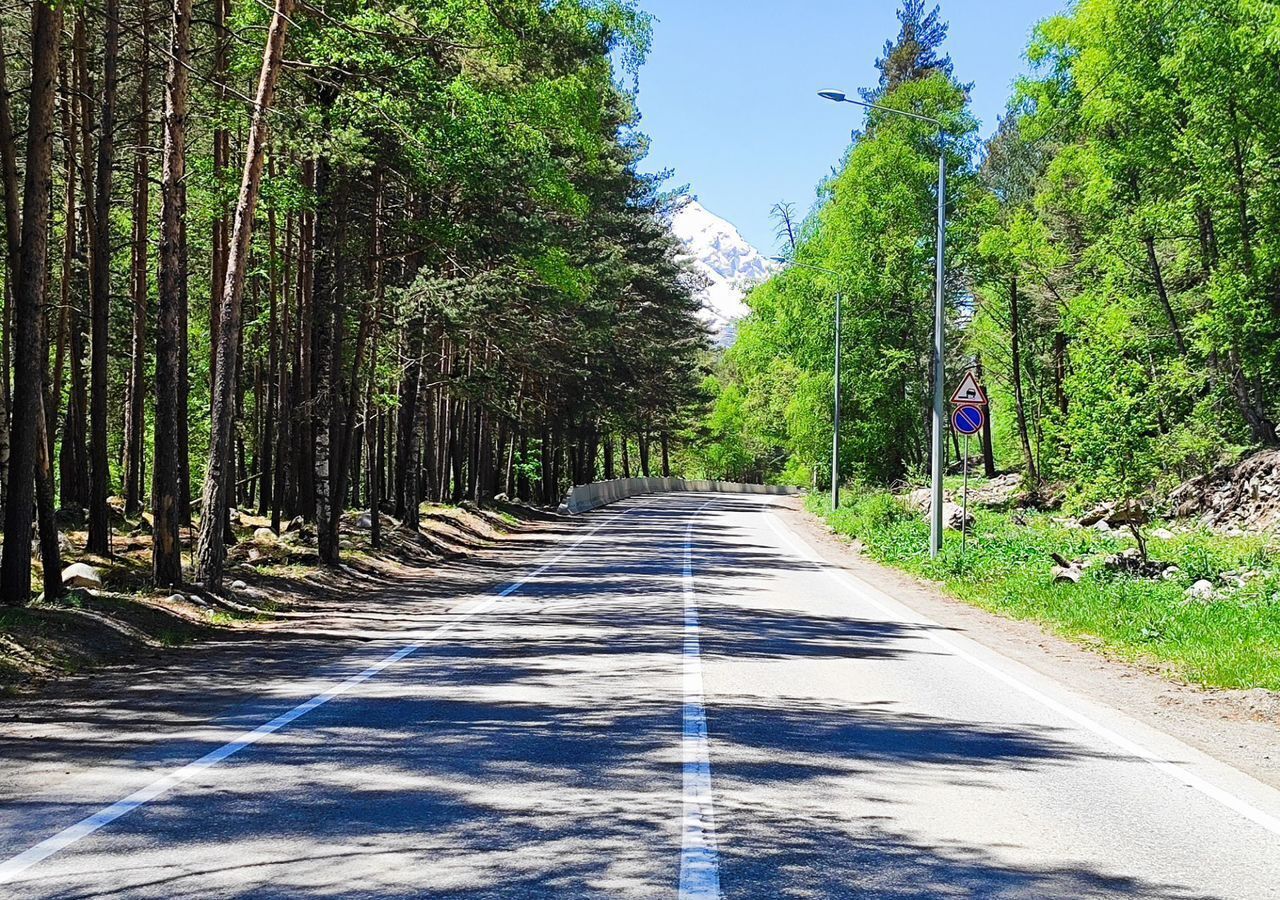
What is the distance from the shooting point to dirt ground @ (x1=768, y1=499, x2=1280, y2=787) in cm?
912

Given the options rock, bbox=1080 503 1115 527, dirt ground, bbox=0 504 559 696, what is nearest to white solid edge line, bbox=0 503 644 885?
dirt ground, bbox=0 504 559 696

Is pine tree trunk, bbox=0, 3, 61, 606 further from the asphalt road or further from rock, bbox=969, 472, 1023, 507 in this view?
rock, bbox=969, 472, 1023, 507

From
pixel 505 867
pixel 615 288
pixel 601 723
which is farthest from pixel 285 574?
pixel 615 288

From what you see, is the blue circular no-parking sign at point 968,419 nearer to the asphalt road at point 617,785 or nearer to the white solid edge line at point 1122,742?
the white solid edge line at point 1122,742

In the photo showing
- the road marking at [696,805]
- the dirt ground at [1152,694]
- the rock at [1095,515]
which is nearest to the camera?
the road marking at [696,805]

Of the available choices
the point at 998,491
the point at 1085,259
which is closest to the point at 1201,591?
the point at 1085,259

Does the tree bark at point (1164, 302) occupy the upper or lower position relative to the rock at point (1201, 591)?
upper

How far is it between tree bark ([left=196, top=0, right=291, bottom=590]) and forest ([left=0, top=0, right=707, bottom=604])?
0.04 m

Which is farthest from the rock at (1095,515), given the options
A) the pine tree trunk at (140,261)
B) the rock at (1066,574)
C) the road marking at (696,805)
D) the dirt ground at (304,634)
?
the pine tree trunk at (140,261)

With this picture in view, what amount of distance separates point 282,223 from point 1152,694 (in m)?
31.5

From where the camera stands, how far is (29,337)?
13.0 m

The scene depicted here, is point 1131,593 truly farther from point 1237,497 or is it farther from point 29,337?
point 29,337

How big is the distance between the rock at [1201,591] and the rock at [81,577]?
Answer: 606 inches

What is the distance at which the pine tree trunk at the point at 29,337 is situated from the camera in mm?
12930
